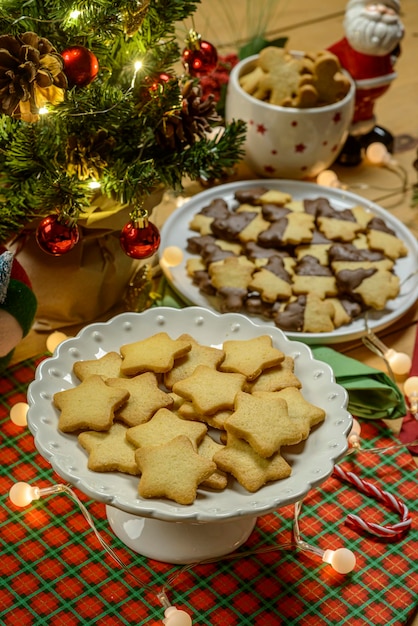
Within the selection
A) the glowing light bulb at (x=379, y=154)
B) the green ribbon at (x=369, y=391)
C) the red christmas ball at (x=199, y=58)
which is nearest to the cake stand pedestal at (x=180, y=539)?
the green ribbon at (x=369, y=391)

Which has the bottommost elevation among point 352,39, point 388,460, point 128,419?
point 388,460

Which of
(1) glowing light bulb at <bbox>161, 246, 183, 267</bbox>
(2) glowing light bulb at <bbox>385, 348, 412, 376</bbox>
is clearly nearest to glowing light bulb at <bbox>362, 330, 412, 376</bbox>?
(2) glowing light bulb at <bbox>385, 348, 412, 376</bbox>

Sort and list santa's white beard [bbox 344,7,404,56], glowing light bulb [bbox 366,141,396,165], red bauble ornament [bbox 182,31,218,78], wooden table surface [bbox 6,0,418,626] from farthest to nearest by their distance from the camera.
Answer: glowing light bulb [bbox 366,141,396,165] → santa's white beard [bbox 344,7,404,56] → wooden table surface [bbox 6,0,418,626] → red bauble ornament [bbox 182,31,218,78]

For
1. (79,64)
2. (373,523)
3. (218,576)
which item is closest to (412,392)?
(373,523)

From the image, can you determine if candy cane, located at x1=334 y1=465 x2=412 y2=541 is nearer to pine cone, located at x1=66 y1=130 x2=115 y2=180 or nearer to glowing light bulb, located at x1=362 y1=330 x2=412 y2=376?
glowing light bulb, located at x1=362 y1=330 x2=412 y2=376

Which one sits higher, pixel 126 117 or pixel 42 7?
pixel 42 7

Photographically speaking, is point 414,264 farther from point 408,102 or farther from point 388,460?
point 408,102

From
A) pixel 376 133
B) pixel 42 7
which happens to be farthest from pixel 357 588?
pixel 376 133
